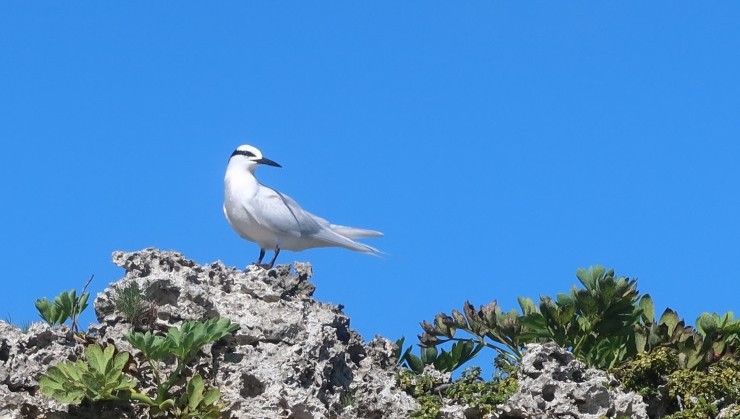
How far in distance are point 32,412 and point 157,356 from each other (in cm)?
108

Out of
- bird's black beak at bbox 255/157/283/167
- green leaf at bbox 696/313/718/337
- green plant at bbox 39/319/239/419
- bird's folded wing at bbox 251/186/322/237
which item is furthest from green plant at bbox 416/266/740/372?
bird's black beak at bbox 255/157/283/167

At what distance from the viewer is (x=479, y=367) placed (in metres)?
9.05

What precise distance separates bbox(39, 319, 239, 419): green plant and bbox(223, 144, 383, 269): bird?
5202mm

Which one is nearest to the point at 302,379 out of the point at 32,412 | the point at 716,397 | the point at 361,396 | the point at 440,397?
the point at 361,396

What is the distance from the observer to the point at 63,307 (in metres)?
9.17

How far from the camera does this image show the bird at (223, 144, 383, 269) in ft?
43.7

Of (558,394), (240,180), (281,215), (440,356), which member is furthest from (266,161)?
(558,394)

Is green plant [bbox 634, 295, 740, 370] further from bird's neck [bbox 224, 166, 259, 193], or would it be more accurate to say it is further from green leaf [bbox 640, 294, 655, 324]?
bird's neck [bbox 224, 166, 259, 193]

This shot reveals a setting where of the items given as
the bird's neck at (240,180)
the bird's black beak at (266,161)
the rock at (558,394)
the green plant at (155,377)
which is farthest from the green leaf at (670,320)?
the bird's black beak at (266,161)

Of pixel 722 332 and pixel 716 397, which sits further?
pixel 722 332

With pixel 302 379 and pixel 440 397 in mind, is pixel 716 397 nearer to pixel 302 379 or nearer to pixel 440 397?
pixel 440 397

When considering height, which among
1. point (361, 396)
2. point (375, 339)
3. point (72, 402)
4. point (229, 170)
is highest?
point (229, 170)

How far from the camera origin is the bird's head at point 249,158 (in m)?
14.3

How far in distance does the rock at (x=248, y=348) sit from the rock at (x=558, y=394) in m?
0.93
